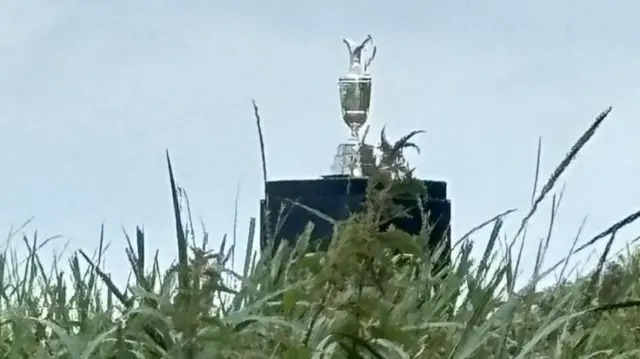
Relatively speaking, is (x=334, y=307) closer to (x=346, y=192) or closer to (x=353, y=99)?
(x=346, y=192)

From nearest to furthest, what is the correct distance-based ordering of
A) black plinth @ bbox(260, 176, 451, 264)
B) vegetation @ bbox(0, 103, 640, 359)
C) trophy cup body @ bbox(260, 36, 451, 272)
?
vegetation @ bbox(0, 103, 640, 359), trophy cup body @ bbox(260, 36, 451, 272), black plinth @ bbox(260, 176, 451, 264)

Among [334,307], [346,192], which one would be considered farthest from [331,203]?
[334,307]

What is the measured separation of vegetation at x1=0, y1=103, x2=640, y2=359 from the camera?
926mm

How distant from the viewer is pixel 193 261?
3.39 feet

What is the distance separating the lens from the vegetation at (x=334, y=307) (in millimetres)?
926

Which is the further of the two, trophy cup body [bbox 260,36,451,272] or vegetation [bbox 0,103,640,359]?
trophy cup body [bbox 260,36,451,272]

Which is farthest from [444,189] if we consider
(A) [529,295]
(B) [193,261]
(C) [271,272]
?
(B) [193,261]

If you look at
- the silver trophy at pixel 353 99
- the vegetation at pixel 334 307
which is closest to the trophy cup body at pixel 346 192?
the silver trophy at pixel 353 99

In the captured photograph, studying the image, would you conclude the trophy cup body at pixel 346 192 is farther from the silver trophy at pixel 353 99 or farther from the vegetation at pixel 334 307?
the vegetation at pixel 334 307

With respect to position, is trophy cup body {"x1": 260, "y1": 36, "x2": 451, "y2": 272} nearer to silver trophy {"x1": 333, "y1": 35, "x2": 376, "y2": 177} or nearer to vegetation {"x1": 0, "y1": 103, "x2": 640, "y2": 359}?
silver trophy {"x1": 333, "y1": 35, "x2": 376, "y2": 177}

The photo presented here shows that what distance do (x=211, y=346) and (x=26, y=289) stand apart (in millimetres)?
886

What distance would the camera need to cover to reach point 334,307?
3.02 ft

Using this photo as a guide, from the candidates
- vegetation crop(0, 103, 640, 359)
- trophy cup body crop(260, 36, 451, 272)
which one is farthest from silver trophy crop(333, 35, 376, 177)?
vegetation crop(0, 103, 640, 359)

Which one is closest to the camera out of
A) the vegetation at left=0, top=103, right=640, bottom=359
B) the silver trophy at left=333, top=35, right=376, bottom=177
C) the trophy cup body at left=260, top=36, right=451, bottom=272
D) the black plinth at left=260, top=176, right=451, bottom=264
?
the vegetation at left=0, top=103, right=640, bottom=359
